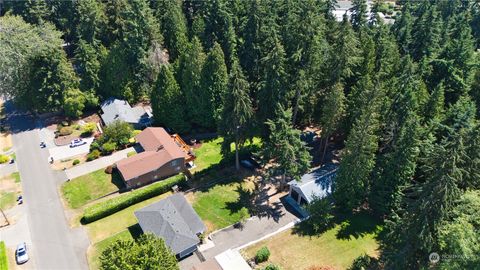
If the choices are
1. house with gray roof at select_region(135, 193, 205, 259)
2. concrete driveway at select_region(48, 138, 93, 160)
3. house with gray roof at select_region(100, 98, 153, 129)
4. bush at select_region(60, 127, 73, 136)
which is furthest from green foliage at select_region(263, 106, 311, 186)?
bush at select_region(60, 127, 73, 136)

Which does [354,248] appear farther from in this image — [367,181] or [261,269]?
[261,269]

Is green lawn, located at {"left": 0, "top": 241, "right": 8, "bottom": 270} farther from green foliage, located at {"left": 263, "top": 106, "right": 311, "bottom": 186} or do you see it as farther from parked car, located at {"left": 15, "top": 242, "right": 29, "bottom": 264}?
green foliage, located at {"left": 263, "top": 106, "right": 311, "bottom": 186}

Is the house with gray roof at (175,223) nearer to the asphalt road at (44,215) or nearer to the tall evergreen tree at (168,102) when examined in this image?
the asphalt road at (44,215)

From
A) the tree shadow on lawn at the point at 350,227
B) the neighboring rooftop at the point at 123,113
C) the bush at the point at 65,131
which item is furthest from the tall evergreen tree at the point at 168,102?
the tree shadow on lawn at the point at 350,227

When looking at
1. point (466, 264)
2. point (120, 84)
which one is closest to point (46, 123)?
point (120, 84)

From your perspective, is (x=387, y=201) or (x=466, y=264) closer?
(x=466, y=264)

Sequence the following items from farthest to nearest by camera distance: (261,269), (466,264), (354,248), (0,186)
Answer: (0,186), (354,248), (261,269), (466,264)

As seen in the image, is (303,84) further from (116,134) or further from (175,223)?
(116,134)
